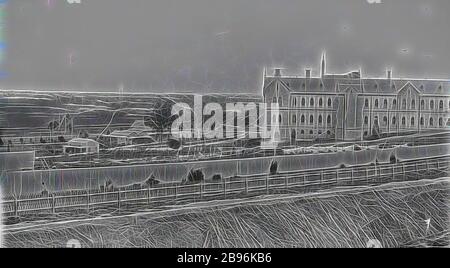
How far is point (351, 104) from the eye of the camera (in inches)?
79.7

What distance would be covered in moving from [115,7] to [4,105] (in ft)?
2.04

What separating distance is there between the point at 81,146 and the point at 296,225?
38.7 inches

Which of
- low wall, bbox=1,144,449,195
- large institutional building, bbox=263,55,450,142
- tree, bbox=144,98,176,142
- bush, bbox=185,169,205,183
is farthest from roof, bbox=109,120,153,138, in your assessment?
large institutional building, bbox=263,55,450,142

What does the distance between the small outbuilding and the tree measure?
9.3 inches

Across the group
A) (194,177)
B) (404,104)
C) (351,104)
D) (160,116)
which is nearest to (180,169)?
(194,177)

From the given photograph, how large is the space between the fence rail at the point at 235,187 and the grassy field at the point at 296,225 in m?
0.05

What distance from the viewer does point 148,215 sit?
200 cm

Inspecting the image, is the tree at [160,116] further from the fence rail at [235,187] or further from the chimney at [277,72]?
the chimney at [277,72]

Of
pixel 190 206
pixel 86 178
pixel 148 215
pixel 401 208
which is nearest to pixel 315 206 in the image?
pixel 401 208

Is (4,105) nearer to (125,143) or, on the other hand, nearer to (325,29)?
(125,143)

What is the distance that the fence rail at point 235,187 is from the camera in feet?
6.43

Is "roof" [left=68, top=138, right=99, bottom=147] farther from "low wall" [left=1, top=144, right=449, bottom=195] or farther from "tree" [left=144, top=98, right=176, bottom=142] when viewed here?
"tree" [left=144, top=98, right=176, bottom=142]

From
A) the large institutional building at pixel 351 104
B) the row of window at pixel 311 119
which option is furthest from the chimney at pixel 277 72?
the row of window at pixel 311 119

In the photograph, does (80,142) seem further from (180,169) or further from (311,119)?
(311,119)
